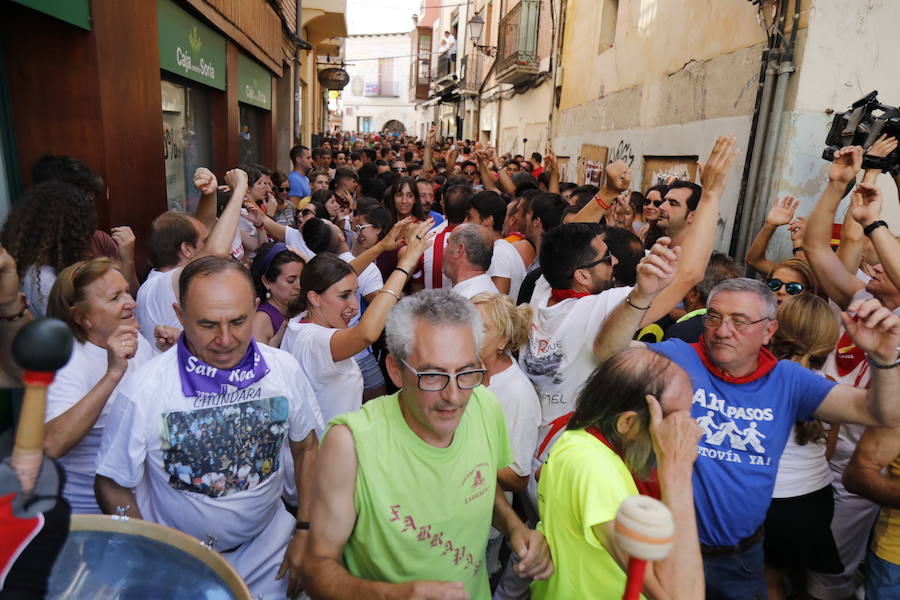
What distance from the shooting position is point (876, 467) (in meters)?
2.41

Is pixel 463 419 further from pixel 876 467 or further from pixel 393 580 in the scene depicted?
pixel 876 467

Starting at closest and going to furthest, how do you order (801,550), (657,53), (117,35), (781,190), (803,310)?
(801,550)
(803,310)
(117,35)
(781,190)
(657,53)

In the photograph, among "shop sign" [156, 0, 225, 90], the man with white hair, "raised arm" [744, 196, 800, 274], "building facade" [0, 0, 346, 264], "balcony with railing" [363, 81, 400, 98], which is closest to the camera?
the man with white hair

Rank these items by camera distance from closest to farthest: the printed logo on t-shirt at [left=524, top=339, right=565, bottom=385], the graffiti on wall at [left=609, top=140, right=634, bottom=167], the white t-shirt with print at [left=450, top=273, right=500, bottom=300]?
1. the printed logo on t-shirt at [left=524, top=339, right=565, bottom=385]
2. the white t-shirt with print at [left=450, top=273, right=500, bottom=300]
3. the graffiti on wall at [left=609, top=140, right=634, bottom=167]

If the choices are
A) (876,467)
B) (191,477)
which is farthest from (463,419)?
(876,467)

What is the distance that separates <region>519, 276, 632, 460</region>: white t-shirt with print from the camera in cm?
289

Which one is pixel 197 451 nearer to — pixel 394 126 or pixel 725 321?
pixel 725 321

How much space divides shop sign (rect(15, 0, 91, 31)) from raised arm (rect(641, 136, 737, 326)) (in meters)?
3.79

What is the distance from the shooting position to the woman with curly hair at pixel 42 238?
2.91m

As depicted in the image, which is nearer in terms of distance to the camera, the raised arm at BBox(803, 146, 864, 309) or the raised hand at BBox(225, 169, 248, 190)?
the raised arm at BBox(803, 146, 864, 309)

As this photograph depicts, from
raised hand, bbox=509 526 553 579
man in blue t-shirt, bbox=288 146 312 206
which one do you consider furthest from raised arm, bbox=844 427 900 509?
man in blue t-shirt, bbox=288 146 312 206

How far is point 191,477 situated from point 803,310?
9.19 ft

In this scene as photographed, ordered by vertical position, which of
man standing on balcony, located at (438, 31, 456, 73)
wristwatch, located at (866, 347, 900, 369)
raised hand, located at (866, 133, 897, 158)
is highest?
man standing on balcony, located at (438, 31, 456, 73)

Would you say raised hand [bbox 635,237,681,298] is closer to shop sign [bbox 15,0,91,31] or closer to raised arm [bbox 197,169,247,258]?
raised arm [bbox 197,169,247,258]
